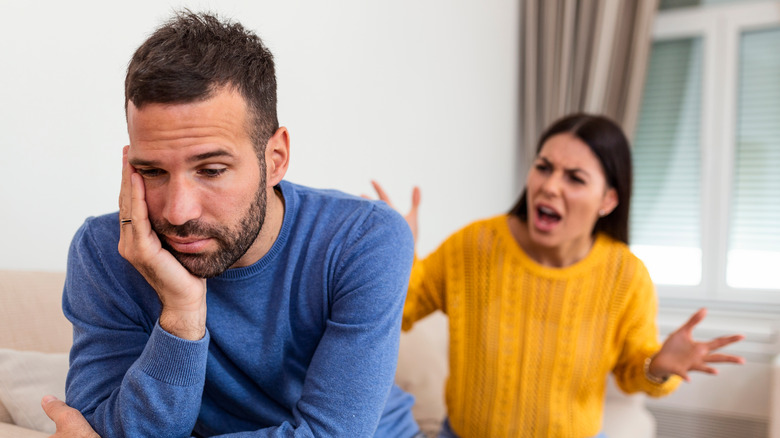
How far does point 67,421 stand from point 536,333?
124 centimetres

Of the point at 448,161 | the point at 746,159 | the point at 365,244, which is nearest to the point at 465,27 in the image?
the point at 448,161

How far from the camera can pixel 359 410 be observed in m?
1.04

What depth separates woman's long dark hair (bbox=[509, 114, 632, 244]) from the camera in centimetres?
183

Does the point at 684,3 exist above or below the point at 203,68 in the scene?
above

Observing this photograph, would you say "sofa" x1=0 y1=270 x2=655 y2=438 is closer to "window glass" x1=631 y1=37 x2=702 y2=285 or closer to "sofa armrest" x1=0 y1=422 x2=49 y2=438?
"sofa armrest" x1=0 y1=422 x2=49 y2=438

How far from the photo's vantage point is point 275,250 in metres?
1.16

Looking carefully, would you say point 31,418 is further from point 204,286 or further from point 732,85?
point 732,85

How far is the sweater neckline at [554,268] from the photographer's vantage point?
1831 millimetres

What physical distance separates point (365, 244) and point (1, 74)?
86cm

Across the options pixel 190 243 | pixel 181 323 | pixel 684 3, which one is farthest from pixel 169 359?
pixel 684 3

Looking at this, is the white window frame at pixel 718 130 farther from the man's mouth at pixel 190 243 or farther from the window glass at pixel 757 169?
the man's mouth at pixel 190 243

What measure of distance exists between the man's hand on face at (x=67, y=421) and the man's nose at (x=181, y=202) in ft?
1.16

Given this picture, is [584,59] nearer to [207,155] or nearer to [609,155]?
[609,155]

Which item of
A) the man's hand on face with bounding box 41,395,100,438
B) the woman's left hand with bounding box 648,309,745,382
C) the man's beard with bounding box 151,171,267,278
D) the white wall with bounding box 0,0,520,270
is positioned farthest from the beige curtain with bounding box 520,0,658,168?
the man's hand on face with bounding box 41,395,100,438
